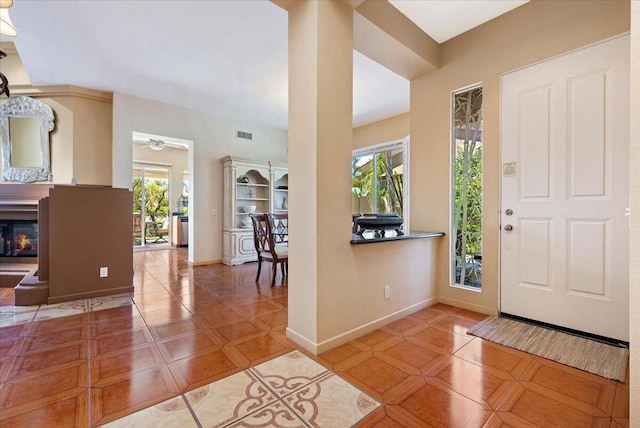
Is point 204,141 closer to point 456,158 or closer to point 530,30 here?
point 456,158

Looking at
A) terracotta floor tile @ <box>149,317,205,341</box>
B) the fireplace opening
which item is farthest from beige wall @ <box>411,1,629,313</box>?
the fireplace opening

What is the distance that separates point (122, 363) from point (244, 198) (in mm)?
4130

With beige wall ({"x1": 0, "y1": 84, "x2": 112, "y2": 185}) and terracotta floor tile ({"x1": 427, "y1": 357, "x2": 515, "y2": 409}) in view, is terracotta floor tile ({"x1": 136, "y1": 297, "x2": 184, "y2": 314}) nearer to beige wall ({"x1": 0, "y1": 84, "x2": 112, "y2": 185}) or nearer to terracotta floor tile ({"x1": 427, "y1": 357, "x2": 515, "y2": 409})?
terracotta floor tile ({"x1": 427, "y1": 357, "x2": 515, "y2": 409})

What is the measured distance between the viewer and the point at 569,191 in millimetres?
2352

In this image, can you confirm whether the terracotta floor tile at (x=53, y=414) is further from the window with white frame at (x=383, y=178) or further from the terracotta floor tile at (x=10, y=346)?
the window with white frame at (x=383, y=178)

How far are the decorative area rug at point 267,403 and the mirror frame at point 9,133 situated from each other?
15.3ft

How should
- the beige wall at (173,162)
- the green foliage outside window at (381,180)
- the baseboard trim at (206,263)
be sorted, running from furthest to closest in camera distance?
the beige wall at (173,162) → the green foliage outside window at (381,180) → the baseboard trim at (206,263)

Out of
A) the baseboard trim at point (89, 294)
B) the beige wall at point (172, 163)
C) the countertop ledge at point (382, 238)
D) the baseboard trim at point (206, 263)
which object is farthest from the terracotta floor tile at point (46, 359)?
the beige wall at point (172, 163)

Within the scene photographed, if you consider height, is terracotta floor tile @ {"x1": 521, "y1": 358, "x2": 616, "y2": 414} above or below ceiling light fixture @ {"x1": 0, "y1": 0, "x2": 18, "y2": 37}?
below

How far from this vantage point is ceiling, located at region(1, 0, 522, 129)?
104 inches

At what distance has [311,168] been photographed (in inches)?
81.5

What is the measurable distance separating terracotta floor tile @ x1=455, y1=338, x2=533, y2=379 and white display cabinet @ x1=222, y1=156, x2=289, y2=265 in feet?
13.9

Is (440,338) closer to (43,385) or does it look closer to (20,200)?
(43,385)

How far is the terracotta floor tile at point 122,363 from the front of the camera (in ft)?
5.72
